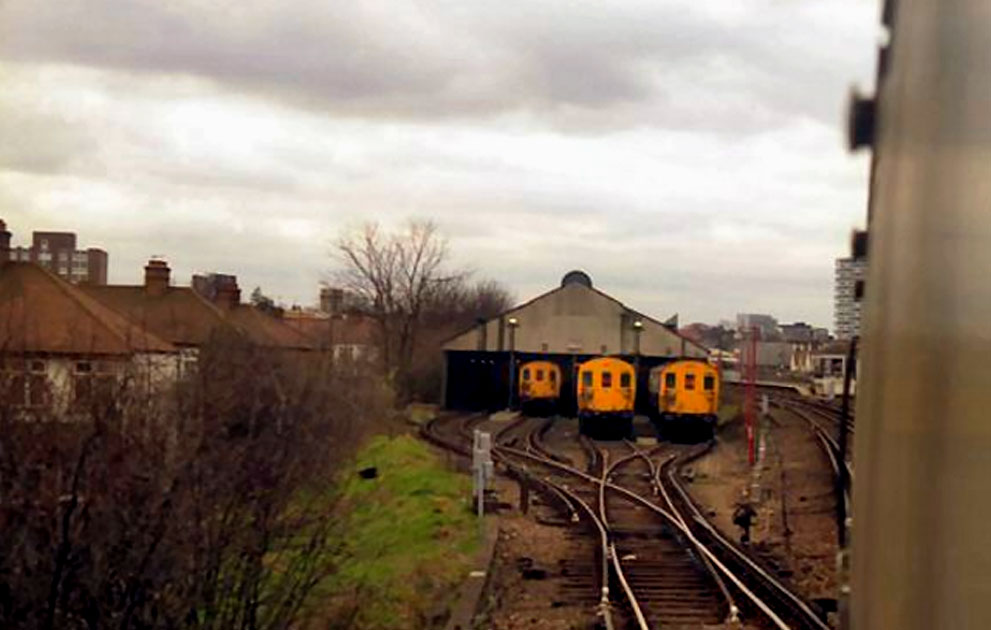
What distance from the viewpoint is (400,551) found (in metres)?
15.2

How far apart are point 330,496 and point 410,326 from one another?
Result: 1513 inches

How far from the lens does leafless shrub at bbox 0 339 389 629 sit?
314 inches

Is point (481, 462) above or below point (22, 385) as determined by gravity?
below

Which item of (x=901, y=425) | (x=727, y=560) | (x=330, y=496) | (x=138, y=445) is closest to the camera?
(x=901, y=425)

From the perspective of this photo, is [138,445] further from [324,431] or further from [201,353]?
[201,353]

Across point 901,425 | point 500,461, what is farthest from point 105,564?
point 500,461

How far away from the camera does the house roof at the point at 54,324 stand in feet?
40.8

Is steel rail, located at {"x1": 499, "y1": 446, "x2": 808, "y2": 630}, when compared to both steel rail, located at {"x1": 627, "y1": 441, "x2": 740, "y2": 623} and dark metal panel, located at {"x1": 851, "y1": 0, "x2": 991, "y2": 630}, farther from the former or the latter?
dark metal panel, located at {"x1": 851, "y1": 0, "x2": 991, "y2": 630}

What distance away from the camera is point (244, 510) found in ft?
32.7

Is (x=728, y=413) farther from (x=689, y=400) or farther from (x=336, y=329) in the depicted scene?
(x=336, y=329)

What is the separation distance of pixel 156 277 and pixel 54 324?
80.3 feet

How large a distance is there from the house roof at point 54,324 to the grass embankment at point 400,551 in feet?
9.60

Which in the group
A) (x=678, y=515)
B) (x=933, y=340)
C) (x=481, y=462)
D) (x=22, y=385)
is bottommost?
(x=678, y=515)

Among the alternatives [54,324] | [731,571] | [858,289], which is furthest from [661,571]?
[858,289]
